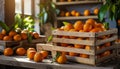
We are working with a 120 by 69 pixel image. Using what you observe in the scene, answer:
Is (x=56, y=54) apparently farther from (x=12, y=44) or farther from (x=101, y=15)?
(x=101, y=15)

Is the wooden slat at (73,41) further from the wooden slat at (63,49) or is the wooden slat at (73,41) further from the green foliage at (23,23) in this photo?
the green foliage at (23,23)

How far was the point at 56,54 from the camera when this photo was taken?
194 centimetres

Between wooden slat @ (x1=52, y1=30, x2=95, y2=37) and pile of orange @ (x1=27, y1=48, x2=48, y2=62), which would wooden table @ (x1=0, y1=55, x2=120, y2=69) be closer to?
pile of orange @ (x1=27, y1=48, x2=48, y2=62)

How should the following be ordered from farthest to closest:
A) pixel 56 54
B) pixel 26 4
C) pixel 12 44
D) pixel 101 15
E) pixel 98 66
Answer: pixel 26 4, pixel 101 15, pixel 12 44, pixel 56 54, pixel 98 66

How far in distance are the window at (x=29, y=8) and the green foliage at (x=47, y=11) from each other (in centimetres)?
9

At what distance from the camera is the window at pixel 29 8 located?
151 inches

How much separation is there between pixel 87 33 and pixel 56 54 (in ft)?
0.95

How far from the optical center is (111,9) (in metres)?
3.69

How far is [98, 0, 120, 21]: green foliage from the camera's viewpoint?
3.61 m

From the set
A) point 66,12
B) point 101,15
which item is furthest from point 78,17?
point 101,15

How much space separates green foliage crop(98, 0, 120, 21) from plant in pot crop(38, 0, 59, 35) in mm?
976

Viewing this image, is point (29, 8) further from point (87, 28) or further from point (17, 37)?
point (87, 28)

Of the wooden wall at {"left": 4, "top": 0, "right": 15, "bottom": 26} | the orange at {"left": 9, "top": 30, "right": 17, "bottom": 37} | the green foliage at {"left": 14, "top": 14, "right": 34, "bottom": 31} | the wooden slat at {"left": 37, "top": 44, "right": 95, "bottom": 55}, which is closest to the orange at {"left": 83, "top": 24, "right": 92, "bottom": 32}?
the wooden slat at {"left": 37, "top": 44, "right": 95, "bottom": 55}

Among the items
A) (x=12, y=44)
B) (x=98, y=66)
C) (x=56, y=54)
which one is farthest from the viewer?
(x=12, y=44)
